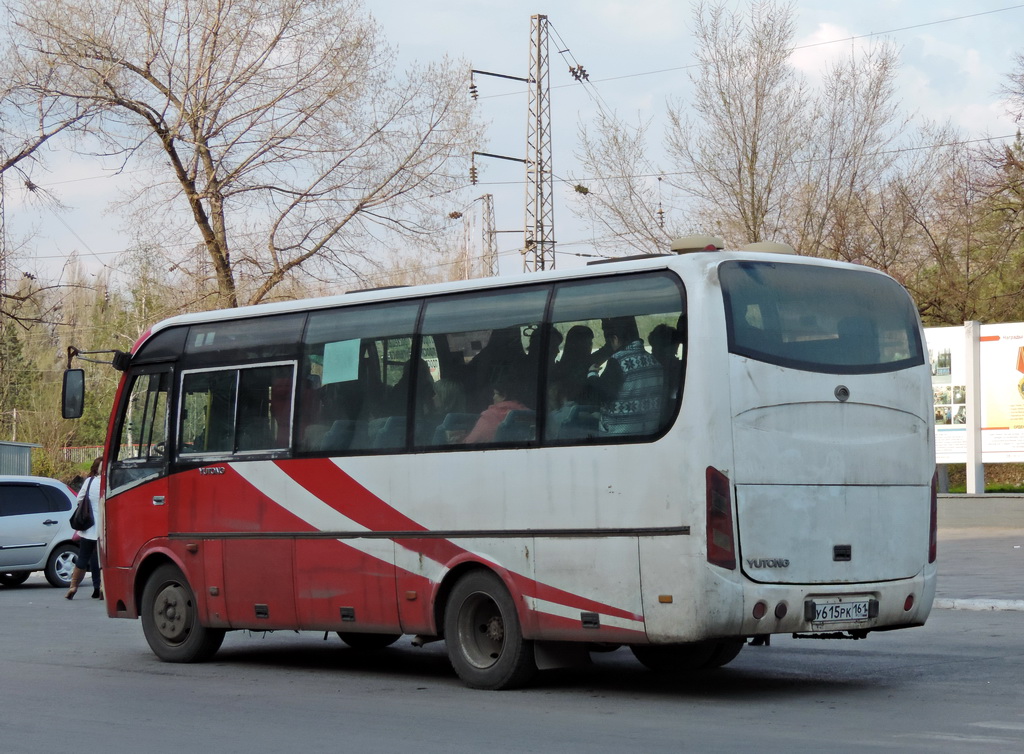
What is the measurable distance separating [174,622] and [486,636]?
11.9ft

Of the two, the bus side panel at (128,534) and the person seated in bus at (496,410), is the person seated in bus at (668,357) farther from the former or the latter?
the bus side panel at (128,534)

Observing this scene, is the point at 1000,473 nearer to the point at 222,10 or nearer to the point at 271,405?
the point at 222,10

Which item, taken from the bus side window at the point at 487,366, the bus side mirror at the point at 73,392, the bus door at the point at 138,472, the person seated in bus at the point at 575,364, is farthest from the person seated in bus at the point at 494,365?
the bus side mirror at the point at 73,392

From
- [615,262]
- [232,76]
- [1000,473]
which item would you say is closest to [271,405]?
[615,262]

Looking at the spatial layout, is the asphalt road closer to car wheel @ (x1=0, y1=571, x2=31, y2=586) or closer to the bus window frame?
the bus window frame

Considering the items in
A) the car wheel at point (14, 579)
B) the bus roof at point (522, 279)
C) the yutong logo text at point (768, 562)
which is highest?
the bus roof at point (522, 279)

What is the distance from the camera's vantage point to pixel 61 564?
78.4 ft

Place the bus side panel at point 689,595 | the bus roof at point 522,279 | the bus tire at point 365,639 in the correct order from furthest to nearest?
the bus tire at point 365,639, the bus roof at point 522,279, the bus side panel at point 689,595

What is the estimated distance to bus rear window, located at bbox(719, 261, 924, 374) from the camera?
372 inches

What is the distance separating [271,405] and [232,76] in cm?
1776

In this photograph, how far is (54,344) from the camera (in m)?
94.2

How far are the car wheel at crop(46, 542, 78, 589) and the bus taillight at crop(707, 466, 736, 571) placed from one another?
665 inches

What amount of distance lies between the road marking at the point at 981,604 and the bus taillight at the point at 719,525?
25.0 ft

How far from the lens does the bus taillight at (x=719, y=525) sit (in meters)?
9.02
